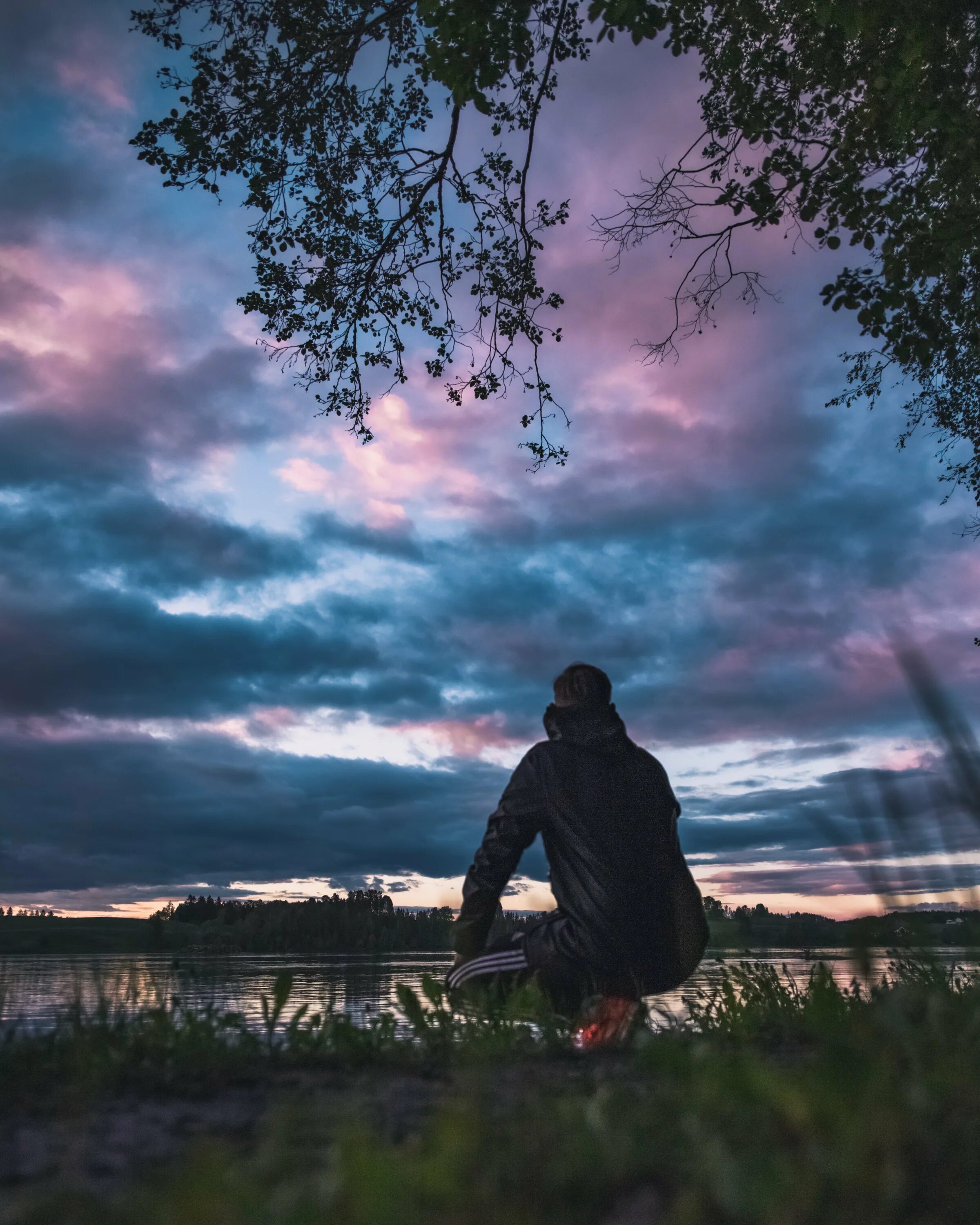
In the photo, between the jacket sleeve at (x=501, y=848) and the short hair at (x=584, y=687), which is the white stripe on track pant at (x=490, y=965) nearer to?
the jacket sleeve at (x=501, y=848)

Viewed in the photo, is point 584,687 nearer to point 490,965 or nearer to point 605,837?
point 605,837

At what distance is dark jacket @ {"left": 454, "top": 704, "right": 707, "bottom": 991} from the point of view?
15.8 feet

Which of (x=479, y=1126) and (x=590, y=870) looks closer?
(x=479, y=1126)

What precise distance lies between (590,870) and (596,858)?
0.24 feet

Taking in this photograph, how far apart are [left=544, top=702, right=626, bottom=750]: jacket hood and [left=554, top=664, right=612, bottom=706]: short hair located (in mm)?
31

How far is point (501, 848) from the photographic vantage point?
197 inches

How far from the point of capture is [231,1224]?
1.61 m

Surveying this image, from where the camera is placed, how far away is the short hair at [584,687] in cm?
511

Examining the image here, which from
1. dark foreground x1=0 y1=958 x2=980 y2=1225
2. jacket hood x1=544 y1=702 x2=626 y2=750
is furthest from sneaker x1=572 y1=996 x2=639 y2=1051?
jacket hood x1=544 y1=702 x2=626 y2=750

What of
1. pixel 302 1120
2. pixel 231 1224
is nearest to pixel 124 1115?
pixel 302 1120

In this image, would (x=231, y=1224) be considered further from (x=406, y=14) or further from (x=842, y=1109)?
(x=406, y=14)

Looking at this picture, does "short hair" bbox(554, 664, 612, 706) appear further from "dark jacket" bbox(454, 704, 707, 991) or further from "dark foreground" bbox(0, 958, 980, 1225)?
"dark foreground" bbox(0, 958, 980, 1225)

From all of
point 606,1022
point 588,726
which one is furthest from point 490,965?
point 588,726

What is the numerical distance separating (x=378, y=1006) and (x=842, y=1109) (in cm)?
729
